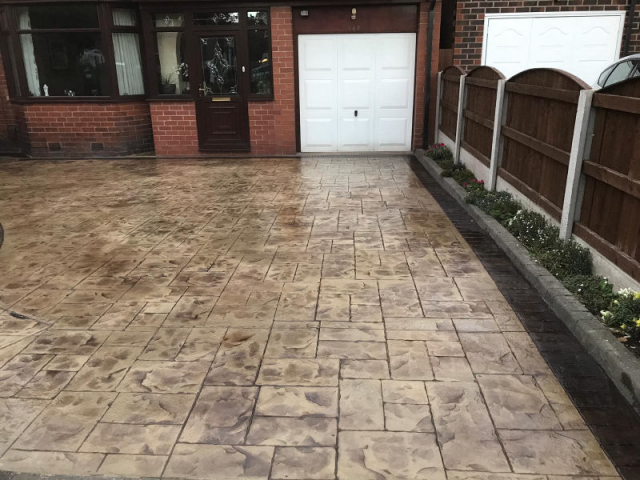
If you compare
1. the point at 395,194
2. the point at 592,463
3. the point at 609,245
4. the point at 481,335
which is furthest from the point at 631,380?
the point at 395,194

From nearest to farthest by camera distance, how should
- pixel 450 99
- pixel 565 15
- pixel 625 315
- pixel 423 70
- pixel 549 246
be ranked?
pixel 625 315, pixel 549 246, pixel 450 99, pixel 565 15, pixel 423 70

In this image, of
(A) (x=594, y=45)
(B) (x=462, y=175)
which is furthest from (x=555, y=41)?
(B) (x=462, y=175)

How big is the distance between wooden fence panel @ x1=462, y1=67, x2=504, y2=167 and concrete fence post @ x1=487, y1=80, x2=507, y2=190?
9.0 inches


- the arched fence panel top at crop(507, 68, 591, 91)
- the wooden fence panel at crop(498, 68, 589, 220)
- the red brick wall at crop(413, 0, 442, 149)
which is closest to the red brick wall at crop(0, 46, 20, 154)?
the red brick wall at crop(413, 0, 442, 149)

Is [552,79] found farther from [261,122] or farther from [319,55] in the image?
[261,122]

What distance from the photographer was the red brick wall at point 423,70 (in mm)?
10281

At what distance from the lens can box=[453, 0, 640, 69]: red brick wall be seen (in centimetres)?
1008

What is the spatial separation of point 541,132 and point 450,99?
175 inches

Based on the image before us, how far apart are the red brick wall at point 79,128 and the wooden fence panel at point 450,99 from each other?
21.1 feet

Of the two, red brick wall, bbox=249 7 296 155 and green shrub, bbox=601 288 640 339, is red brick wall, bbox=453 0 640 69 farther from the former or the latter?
green shrub, bbox=601 288 640 339

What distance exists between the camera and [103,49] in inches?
421

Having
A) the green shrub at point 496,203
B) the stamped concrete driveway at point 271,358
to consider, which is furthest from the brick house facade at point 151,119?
the stamped concrete driveway at point 271,358

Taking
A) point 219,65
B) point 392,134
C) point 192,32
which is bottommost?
point 392,134

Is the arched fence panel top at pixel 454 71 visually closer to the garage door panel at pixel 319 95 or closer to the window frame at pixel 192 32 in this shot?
the garage door panel at pixel 319 95
